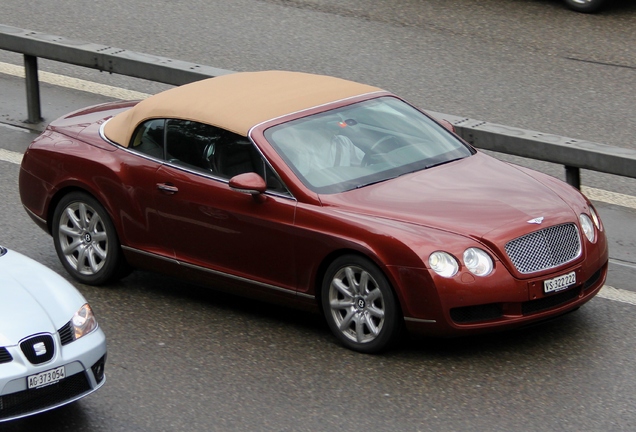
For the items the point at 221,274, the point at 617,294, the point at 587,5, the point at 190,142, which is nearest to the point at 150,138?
the point at 190,142

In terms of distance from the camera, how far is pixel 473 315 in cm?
732

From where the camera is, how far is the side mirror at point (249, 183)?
7.81 metres

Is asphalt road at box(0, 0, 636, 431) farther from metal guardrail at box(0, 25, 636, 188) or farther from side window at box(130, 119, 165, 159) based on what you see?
side window at box(130, 119, 165, 159)

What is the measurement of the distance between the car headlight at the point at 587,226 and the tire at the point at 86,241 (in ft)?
10.3

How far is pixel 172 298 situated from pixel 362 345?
1709mm

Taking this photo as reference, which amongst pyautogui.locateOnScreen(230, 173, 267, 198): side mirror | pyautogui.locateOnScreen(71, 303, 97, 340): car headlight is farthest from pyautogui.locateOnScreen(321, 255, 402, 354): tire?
pyautogui.locateOnScreen(71, 303, 97, 340): car headlight

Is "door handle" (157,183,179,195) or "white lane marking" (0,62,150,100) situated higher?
"door handle" (157,183,179,195)

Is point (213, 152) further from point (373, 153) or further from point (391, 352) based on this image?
point (391, 352)

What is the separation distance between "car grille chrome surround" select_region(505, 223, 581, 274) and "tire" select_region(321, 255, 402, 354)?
29.9 inches

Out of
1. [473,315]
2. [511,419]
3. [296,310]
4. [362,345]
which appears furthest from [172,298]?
[511,419]

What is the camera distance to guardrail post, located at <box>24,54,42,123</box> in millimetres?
12219

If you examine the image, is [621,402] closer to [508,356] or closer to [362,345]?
[508,356]

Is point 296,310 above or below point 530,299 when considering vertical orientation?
below

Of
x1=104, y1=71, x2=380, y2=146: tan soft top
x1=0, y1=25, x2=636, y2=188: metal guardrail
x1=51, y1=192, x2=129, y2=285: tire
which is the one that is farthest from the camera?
x1=0, y1=25, x2=636, y2=188: metal guardrail
